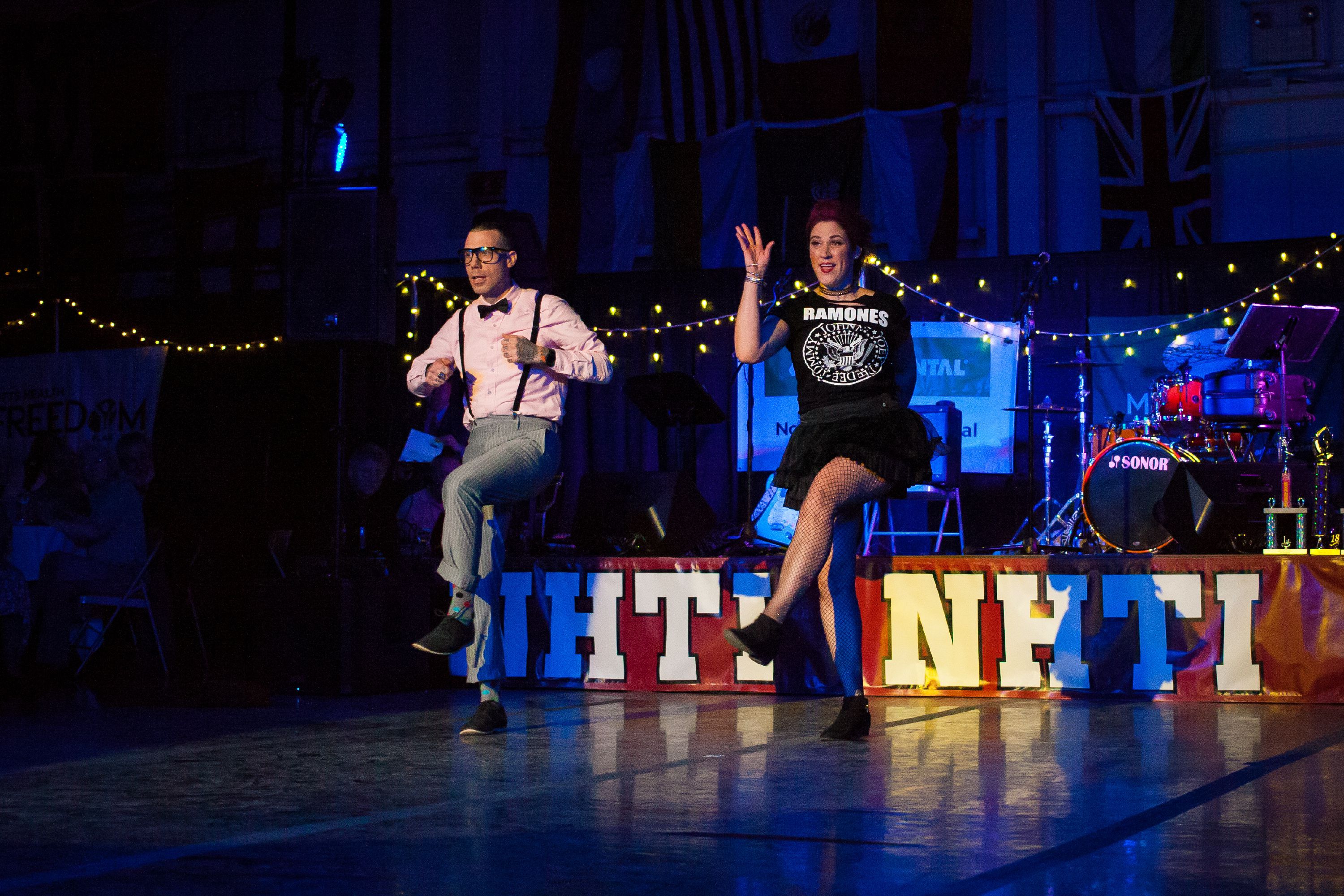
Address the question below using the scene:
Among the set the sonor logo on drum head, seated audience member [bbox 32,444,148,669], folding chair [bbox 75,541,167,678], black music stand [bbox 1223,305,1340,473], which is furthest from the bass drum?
seated audience member [bbox 32,444,148,669]

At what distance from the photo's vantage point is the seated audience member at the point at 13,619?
19.7 ft

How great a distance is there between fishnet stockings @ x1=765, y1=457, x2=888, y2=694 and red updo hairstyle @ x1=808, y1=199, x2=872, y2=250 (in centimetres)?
72

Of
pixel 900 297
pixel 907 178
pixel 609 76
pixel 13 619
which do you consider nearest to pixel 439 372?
pixel 13 619

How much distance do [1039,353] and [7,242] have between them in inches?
391

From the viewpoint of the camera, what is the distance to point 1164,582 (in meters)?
5.59

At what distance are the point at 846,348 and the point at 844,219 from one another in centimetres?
41

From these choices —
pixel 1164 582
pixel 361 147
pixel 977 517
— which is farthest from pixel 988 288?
pixel 361 147

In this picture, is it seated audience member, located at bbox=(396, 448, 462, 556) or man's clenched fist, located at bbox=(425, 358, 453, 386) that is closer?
man's clenched fist, located at bbox=(425, 358, 453, 386)

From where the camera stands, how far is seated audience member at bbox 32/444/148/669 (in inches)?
249

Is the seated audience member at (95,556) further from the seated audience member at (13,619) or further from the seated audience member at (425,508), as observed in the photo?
the seated audience member at (425,508)

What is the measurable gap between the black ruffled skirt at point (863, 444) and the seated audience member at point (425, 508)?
475cm

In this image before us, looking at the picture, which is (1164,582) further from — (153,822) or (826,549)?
(153,822)

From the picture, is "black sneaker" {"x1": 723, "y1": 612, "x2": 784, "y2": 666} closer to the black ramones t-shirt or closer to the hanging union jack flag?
the black ramones t-shirt

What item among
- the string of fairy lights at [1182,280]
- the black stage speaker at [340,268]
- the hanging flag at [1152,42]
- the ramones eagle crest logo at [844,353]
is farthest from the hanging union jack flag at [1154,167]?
the ramones eagle crest logo at [844,353]
